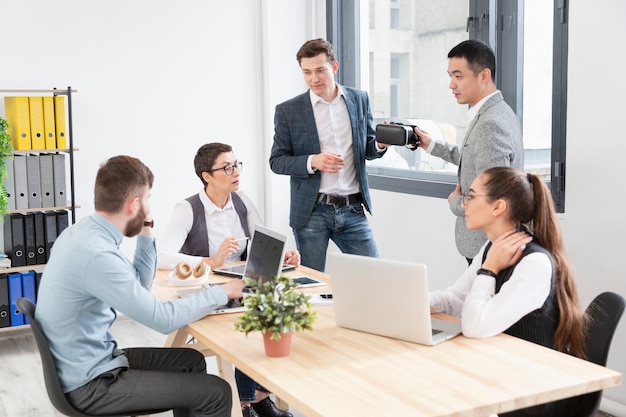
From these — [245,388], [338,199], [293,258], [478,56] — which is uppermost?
[478,56]

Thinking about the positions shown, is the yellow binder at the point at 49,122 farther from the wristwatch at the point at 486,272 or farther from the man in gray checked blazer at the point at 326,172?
the wristwatch at the point at 486,272

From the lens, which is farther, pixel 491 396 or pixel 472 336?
pixel 472 336

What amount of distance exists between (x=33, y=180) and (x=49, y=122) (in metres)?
0.37

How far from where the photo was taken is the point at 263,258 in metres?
2.79

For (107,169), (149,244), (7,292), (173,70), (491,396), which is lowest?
(7,292)

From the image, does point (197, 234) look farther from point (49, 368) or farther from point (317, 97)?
point (49, 368)

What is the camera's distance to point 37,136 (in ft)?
15.5

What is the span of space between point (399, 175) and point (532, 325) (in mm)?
2853

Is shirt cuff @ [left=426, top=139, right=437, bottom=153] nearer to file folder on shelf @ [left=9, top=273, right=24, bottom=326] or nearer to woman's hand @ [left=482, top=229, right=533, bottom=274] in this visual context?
woman's hand @ [left=482, top=229, right=533, bottom=274]

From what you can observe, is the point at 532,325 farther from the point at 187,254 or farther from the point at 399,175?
the point at 399,175

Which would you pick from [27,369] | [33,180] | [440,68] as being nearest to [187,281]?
[27,369]

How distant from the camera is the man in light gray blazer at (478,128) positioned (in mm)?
3074

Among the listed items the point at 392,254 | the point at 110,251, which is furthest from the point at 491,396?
the point at 392,254

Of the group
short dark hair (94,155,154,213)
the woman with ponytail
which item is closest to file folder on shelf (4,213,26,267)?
short dark hair (94,155,154,213)
